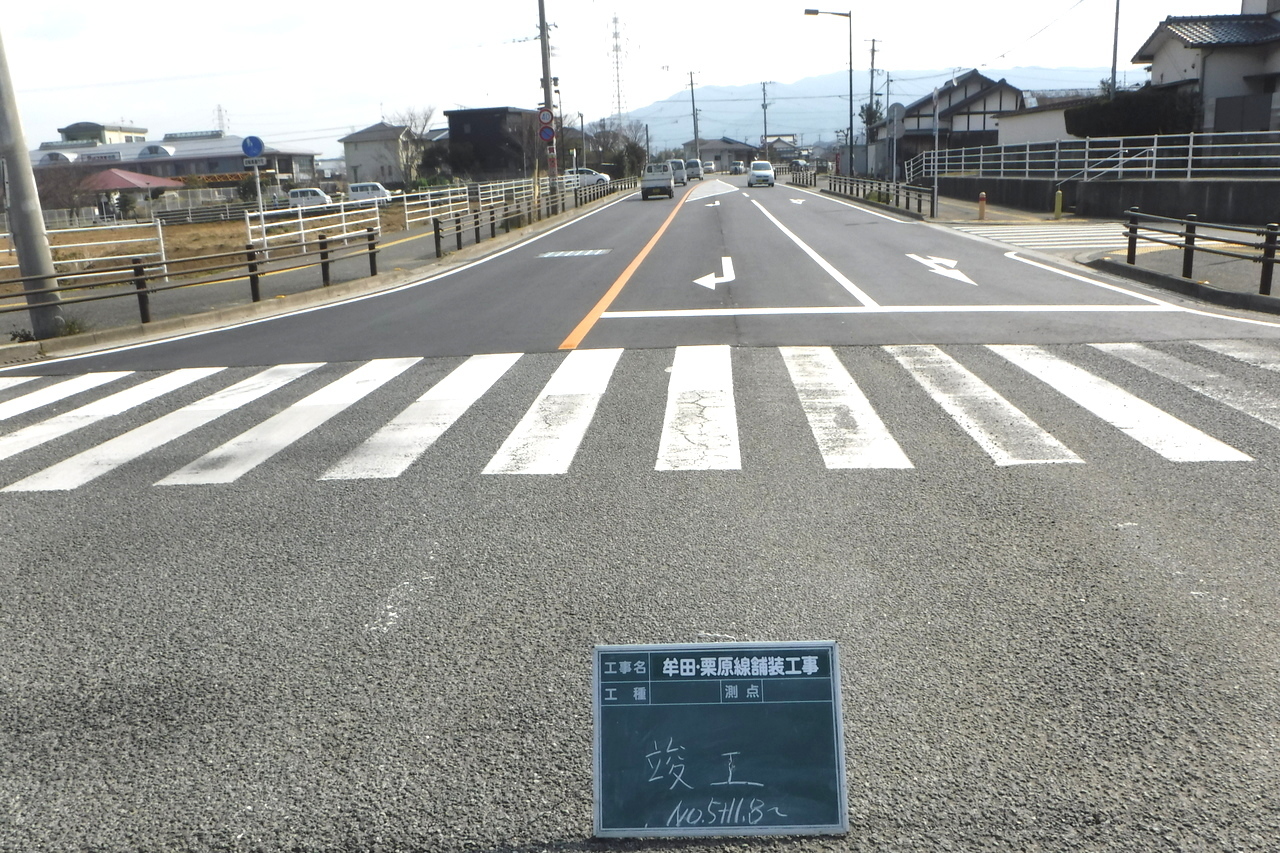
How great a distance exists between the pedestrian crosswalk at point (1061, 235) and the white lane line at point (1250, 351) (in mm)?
10933

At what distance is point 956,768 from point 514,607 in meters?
2.15

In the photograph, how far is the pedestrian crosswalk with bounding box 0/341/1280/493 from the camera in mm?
7203

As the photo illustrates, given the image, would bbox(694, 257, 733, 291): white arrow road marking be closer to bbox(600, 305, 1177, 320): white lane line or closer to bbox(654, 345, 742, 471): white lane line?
bbox(600, 305, 1177, 320): white lane line

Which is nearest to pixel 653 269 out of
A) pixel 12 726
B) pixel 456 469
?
pixel 456 469

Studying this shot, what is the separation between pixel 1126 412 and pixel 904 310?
592cm

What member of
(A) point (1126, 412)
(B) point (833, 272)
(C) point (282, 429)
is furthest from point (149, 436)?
(B) point (833, 272)

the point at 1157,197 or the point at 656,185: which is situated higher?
the point at 656,185

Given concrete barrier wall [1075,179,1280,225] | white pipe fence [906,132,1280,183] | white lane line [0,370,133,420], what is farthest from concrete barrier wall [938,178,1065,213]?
white lane line [0,370,133,420]

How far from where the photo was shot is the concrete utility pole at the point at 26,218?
13.9 m

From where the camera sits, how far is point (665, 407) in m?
8.57

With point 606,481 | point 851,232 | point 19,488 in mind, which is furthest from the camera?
point 851,232

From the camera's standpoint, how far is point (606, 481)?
21.8 feet

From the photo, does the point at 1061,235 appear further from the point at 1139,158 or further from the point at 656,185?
the point at 656,185

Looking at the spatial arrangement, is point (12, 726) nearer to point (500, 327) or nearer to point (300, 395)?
point (300, 395)
